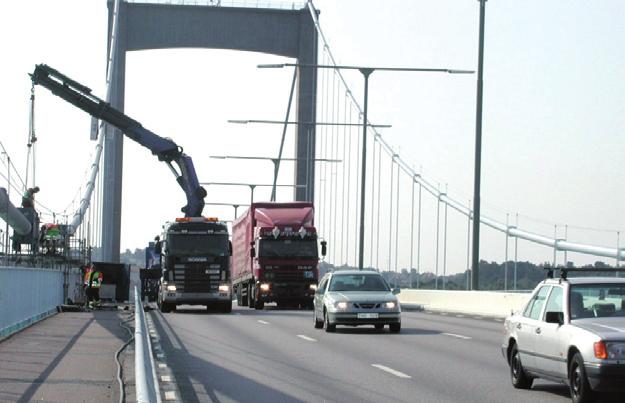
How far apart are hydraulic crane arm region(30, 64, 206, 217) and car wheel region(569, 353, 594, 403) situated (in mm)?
35604

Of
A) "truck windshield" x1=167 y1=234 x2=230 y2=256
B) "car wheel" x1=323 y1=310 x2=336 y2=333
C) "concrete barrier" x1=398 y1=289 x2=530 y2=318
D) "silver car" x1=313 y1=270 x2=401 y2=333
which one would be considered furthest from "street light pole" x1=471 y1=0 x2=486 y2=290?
"car wheel" x1=323 y1=310 x2=336 y2=333

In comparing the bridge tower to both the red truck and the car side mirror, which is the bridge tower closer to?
the red truck

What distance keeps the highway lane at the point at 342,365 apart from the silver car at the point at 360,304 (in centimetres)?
34

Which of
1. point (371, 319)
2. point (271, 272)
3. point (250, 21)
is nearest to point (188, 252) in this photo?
point (271, 272)

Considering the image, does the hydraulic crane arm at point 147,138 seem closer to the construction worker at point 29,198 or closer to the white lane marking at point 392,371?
the construction worker at point 29,198

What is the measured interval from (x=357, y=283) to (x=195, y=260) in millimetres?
14504

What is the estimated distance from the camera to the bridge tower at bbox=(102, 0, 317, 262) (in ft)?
255

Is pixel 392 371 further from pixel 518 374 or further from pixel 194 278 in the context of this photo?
pixel 194 278

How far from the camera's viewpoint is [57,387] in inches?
612

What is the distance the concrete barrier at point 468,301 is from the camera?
38784mm

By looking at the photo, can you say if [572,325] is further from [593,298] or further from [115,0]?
[115,0]

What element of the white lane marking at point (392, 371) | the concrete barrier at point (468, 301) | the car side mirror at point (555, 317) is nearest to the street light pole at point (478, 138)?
the concrete barrier at point (468, 301)

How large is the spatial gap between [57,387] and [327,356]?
Result: 21.8 feet

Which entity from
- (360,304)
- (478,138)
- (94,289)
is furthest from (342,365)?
(94,289)
